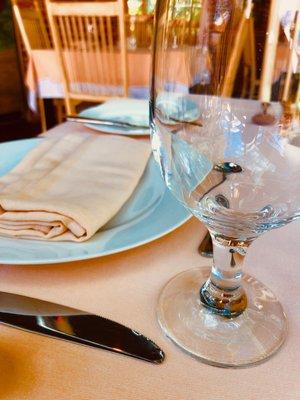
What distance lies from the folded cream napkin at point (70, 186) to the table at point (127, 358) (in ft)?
0.10

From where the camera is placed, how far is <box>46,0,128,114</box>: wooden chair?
5.19ft

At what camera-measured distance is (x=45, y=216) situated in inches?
11.6

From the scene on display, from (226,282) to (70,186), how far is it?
0.57ft

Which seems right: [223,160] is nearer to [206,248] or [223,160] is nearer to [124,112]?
[206,248]

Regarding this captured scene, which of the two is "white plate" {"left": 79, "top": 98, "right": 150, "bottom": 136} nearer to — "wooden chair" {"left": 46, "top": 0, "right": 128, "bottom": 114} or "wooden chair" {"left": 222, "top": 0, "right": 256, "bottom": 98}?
"wooden chair" {"left": 222, "top": 0, "right": 256, "bottom": 98}

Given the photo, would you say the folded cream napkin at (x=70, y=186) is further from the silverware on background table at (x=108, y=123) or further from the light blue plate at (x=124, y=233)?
the silverware on background table at (x=108, y=123)

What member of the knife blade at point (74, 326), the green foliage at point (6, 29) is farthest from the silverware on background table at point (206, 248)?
the green foliage at point (6, 29)

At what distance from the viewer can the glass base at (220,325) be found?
0.72 feet

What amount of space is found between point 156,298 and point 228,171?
116 millimetres

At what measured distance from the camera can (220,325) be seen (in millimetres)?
247

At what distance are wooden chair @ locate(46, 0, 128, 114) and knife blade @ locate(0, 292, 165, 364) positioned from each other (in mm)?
1404

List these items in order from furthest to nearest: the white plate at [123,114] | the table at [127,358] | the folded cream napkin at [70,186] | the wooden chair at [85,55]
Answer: the wooden chair at [85,55]
the white plate at [123,114]
the folded cream napkin at [70,186]
the table at [127,358]

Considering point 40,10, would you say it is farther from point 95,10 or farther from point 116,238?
point 116,238

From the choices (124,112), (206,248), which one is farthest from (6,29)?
(206,248)
